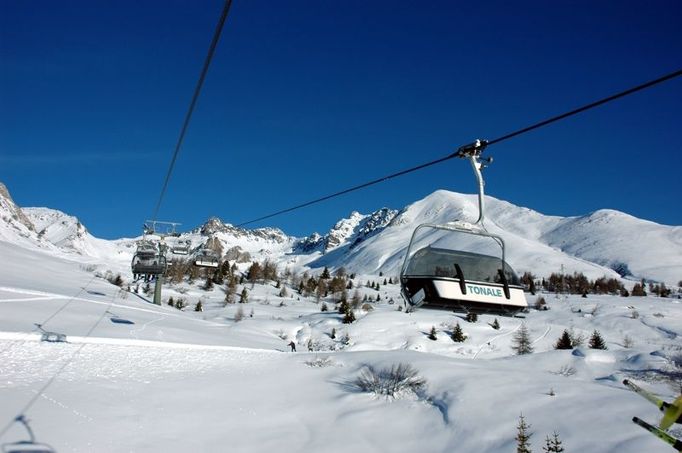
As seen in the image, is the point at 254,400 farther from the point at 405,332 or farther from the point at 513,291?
the point at 405,332

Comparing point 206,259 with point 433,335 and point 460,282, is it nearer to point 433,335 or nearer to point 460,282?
point 460,282

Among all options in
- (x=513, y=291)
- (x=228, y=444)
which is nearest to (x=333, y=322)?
(x=228, y=444)

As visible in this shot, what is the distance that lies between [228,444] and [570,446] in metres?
7.86

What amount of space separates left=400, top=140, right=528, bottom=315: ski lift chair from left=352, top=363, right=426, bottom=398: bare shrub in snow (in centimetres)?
869

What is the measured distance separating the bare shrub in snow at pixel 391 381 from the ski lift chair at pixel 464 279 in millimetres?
8688

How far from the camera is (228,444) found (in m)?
10.9

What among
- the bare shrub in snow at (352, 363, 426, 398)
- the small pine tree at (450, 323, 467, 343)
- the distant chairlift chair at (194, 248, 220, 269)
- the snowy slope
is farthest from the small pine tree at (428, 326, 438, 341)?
the bare shrub in snow at (352, 363, 426, 398)

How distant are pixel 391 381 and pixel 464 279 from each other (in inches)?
383

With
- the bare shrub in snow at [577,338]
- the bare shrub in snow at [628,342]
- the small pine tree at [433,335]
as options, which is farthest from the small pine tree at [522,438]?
the bare shrub in snow at [628,342]

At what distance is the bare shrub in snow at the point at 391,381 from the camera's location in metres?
15.0

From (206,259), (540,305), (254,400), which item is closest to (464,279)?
(254,400)

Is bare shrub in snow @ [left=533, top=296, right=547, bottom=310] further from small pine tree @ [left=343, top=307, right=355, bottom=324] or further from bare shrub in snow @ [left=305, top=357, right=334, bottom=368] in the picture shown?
bare shrub in snow @ [left=305, top=357, right=334, bottom=368]

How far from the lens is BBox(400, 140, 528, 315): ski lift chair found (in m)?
6.54

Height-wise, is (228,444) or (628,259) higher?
(628,259)
